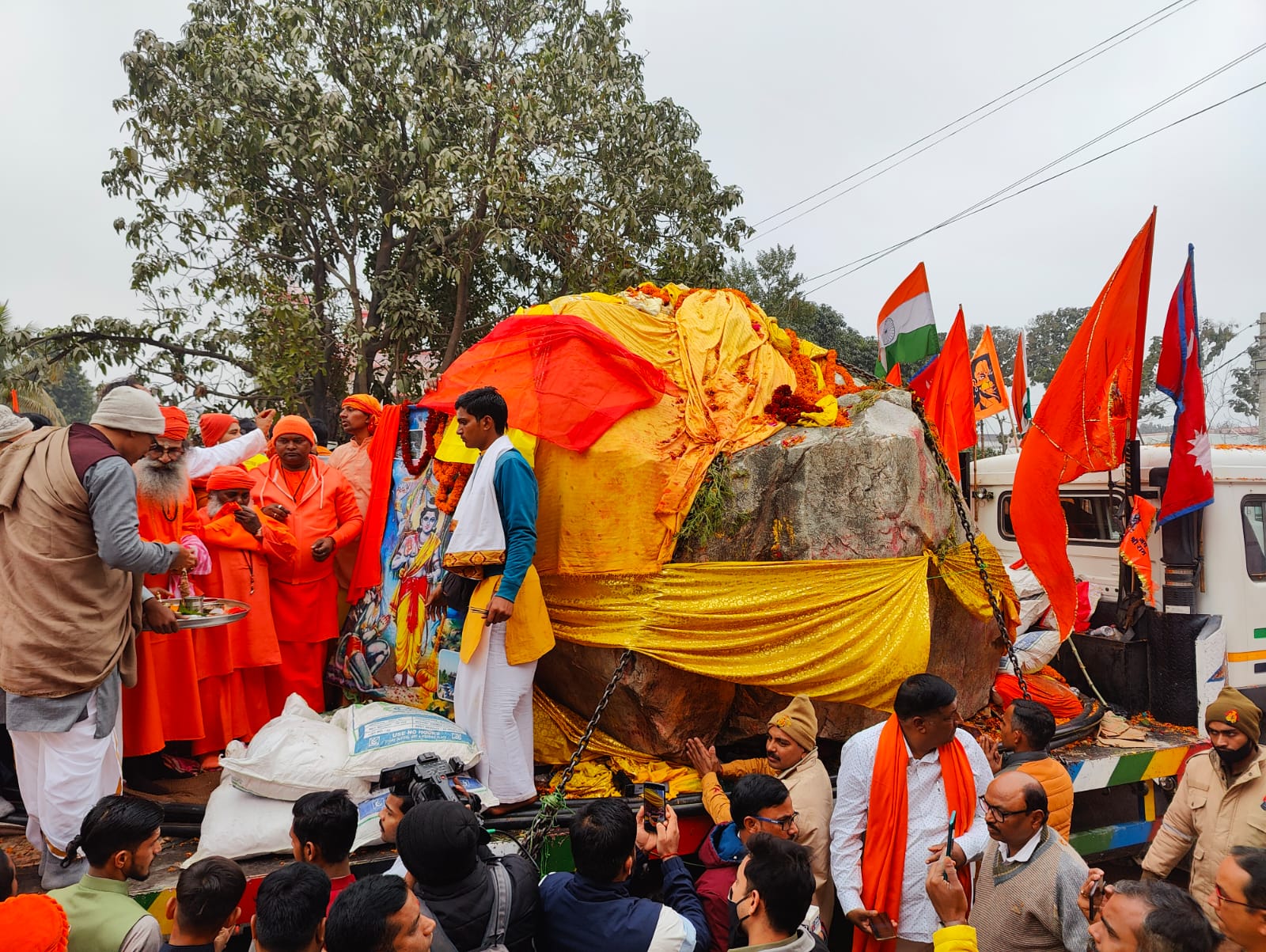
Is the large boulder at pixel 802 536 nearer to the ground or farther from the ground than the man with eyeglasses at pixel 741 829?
farther from the ground

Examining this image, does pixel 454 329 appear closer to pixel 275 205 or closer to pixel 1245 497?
pixel 275 205

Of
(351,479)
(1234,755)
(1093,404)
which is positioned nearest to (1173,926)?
(1234,755)

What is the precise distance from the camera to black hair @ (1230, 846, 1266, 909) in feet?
6.84

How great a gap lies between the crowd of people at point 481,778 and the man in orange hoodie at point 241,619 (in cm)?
1

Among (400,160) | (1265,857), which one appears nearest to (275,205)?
(400,160)

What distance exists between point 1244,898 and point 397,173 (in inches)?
417

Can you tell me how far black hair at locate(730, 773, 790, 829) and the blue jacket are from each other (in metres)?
0.43

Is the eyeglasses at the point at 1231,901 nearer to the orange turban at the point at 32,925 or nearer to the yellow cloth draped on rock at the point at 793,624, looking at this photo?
the yellow cloth draped on rock at the point at 793,624

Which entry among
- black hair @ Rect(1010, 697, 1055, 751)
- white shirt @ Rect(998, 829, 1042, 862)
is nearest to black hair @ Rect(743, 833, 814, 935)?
white shirt @ Rect(998, 829, 1042, 862)

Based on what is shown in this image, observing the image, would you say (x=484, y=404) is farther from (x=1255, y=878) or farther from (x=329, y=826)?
(x=1255, y=878)

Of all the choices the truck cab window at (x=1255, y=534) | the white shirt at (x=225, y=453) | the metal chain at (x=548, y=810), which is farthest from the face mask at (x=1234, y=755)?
the white shirt at (x=225, y=453)

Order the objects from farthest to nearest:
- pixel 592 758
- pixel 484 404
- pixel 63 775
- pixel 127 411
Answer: pixel 592 758
pixel 484 404
pixel 127 411
pixel 63 775

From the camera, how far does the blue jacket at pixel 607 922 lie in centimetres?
248

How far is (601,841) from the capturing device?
100 inches
